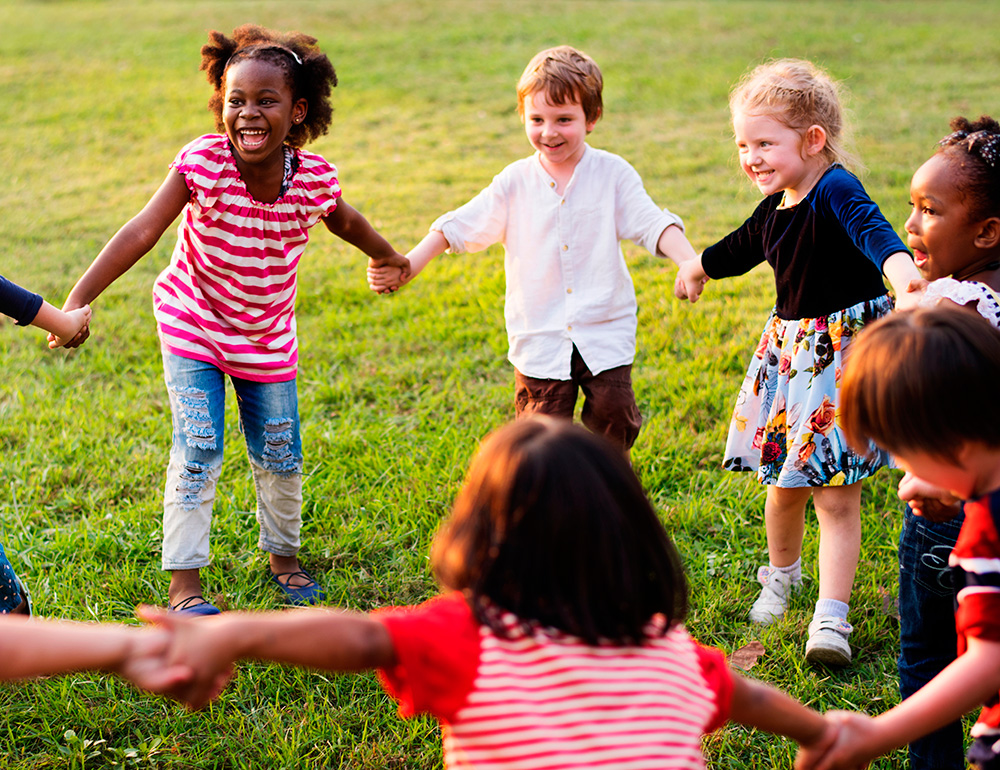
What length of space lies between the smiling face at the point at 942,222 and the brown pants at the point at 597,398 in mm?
→ 1226

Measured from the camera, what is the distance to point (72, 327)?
2869 millimetres

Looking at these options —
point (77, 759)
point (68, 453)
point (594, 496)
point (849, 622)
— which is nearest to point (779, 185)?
point (849, 622)

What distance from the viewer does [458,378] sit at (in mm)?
4805

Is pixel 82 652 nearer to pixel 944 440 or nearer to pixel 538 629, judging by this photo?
pixel 538 629

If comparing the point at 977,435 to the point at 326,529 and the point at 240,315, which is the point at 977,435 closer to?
the point at 240,315

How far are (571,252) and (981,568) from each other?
2012 millimetres

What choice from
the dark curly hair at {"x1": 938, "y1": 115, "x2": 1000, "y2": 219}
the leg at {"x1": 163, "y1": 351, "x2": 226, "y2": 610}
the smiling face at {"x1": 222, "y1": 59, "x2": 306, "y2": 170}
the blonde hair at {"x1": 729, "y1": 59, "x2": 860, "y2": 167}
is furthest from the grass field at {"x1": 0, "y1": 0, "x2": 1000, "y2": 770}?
the smiling face at {"x1": 222, "y1": 59, "x2": 306, "y2": 170}

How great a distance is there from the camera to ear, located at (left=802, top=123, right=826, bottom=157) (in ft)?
9.33

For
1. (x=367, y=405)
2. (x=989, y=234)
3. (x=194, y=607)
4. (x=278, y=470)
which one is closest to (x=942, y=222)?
(x=989, y=234)

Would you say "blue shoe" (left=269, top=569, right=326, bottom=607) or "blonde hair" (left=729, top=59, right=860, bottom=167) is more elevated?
"blonde hair" (left=729, top=59, right=860, bottom=167)

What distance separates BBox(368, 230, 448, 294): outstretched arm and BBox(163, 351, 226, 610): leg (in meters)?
0.71

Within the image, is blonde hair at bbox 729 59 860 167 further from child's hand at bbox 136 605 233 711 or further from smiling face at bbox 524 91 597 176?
child's hand at bbox 136 605 233 711

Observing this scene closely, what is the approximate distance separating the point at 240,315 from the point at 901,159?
753cm

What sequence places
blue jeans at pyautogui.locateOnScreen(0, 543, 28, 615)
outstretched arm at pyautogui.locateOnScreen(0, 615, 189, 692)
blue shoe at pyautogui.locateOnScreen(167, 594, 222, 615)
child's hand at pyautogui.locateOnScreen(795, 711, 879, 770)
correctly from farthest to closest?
blue shoe at pyautogui.locateOnScreen(167, 594, 222, 615) → blue jeans at pyautogui.locateOnScreen(0, 543, 28, 615) → child's hand at pyautogui.locateOnScreen(795, 711, 879, 770) → outstretched arm at pyautogui.locateOnScreen(0, 615, 189, 692)
